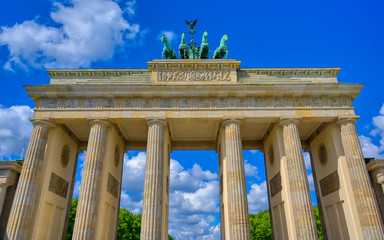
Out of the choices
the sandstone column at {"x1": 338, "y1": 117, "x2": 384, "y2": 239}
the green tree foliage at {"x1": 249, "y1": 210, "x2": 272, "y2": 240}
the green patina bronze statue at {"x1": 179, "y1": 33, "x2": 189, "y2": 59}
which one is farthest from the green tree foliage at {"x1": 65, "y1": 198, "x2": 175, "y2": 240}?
the sandstone column at {"x1": 338, "y1": 117, "x2": 384, "y2": 239}

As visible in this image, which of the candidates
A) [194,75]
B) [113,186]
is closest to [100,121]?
[113,186]

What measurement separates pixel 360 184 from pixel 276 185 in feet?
21.8

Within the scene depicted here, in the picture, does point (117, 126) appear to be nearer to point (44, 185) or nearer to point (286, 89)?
point (44, 185)

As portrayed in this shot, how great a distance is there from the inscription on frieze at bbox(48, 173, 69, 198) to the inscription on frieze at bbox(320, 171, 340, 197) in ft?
79.2

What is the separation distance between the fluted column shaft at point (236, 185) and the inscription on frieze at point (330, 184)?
8.48 metres

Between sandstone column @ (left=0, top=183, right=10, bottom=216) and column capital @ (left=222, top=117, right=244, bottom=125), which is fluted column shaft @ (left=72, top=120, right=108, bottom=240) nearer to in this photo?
→ sandstone column @ (left=0, top=183, right=10, bottom=216)

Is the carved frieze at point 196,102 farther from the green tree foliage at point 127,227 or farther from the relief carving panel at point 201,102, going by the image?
the green tree foliage at point 127,227

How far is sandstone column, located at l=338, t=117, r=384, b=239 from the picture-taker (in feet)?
63.9

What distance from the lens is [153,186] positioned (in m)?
20.5

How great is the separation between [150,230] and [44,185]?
382 inches

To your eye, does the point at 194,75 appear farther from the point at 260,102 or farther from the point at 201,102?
the point at 260,102

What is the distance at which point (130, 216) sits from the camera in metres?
57.4

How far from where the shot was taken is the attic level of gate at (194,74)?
2462cm

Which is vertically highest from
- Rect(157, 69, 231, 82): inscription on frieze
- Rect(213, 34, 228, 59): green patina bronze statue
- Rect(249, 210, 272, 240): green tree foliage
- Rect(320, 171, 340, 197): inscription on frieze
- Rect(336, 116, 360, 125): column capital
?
Rect(213, 34, 228, 59): green patina bronze statue
